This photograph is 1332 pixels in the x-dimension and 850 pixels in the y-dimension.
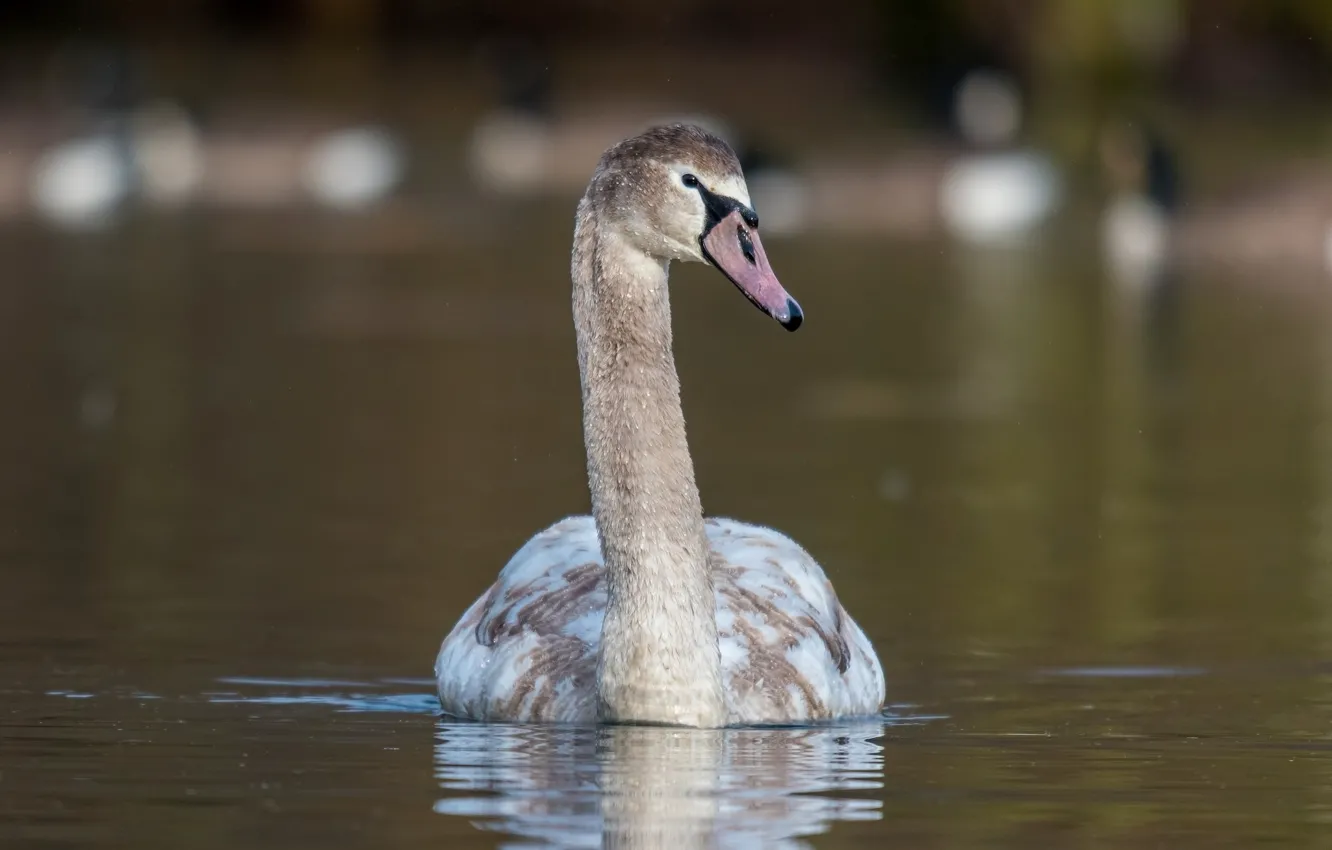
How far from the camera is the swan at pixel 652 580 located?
9.04 m

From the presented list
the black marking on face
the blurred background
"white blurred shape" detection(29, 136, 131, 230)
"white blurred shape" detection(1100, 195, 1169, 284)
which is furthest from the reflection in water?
"white blurred shape" detection(29, 136, 131, 230)

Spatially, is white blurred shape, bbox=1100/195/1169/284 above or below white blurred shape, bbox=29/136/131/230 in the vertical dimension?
below

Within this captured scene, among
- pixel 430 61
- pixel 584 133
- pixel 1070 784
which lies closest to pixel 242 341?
pixel 1070 784

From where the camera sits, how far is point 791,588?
986 centimetres

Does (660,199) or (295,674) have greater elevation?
(660,199)

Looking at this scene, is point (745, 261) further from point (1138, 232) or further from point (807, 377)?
point (1138, 232)

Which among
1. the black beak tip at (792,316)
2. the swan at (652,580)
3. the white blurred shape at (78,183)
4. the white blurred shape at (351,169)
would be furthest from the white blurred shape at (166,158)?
the black beak tip at (792,316)

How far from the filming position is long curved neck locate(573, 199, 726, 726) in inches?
355

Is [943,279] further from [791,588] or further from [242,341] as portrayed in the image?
[791,588]

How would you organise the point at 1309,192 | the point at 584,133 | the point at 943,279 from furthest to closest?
the point at 584,133 → the point at 1309,192 → the point at 943,279

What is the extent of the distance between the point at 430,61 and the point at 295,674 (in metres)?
52.1

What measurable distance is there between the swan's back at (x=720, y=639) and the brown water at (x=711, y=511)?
0.20 meters

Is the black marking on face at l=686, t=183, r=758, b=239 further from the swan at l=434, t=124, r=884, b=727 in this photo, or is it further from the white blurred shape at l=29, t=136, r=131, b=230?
the white blurred shape at l=29, t=136, r=131, b=230

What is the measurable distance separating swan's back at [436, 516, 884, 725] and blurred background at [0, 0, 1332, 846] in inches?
18.7
